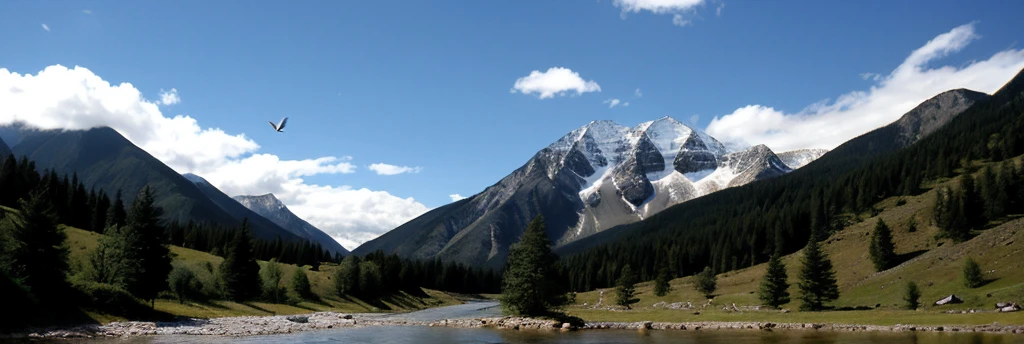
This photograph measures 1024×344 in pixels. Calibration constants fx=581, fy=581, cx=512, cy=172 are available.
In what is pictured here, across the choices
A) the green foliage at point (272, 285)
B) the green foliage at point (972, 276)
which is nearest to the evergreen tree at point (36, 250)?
the green foliage at point (272, 285)

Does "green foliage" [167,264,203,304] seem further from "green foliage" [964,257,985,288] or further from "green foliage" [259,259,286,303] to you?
"green foliage" [964,257,985,288]

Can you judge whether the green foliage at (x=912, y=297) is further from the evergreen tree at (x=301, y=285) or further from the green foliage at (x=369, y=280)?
the green foliage at (x=369, y=280)

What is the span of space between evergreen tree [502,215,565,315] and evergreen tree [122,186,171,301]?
146ft

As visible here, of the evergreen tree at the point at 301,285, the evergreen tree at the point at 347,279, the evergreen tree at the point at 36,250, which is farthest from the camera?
the evergreen tree at the point at 347,279

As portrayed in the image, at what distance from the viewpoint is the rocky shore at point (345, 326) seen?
180 feet

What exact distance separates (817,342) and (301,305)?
88.1 meters

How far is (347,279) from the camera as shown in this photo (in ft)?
433

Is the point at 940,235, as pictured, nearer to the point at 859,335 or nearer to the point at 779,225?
the point at 779,225

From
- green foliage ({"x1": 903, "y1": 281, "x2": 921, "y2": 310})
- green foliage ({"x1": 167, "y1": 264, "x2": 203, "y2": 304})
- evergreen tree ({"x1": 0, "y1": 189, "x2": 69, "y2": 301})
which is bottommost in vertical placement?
green foliage ({"x1": 903, "y1": 281, "x2": 921, "y2": 310})

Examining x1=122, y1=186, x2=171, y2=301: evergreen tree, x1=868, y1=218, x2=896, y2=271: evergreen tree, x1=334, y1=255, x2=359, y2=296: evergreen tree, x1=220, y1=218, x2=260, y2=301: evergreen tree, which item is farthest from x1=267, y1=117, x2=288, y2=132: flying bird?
x1=868, y1=218, x2=896, y2=271: evergreen tree

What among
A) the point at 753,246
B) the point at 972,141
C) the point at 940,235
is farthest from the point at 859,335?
the point at 972,141

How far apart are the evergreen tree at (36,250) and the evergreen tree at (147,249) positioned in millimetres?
8933

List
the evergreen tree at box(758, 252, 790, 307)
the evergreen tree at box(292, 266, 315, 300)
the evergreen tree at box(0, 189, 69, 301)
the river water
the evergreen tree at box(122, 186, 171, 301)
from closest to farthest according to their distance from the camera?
the river water < the evergreen tree at box(0, 189, 69, 301) < the evergreen tree at box(122, 186, 171, 301) < the evergreen tree at box(758, 252, 790, 307) < the evergreen tree at box(292, 266, 315, 300)

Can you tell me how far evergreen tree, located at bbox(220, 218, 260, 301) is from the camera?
98.7 meters
